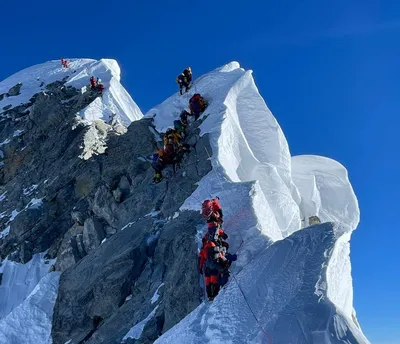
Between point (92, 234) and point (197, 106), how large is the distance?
8.26 meters

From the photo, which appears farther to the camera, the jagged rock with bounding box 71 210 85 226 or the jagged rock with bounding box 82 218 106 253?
the jagged rock with bounding box 71 210 85 226

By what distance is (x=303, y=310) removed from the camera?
9.45 m

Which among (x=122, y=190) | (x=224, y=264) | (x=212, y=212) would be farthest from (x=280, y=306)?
(x=122, y=190)

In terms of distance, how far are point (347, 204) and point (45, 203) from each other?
1545 cm

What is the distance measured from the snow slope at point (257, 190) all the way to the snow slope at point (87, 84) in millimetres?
5156

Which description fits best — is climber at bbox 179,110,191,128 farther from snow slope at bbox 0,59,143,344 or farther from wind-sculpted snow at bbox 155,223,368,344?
wind-sculpted snow at bbox 155,223,368,344

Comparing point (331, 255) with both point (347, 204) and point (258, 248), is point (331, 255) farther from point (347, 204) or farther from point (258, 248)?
point (347, 204)

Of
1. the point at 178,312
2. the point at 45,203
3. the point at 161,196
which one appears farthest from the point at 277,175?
the point at 45,203

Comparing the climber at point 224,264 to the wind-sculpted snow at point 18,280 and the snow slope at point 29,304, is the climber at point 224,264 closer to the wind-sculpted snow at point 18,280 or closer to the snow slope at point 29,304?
the snow slope at point 29,304

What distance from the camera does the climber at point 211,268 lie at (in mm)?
11703

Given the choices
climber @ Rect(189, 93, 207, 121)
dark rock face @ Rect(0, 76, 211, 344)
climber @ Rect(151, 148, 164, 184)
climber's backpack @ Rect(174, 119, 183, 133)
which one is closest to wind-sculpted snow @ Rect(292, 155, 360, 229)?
climber @ Rect(189, 93, 207, 121)

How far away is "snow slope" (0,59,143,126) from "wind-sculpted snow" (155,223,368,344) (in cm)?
1950

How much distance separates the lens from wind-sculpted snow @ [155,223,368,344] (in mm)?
9070

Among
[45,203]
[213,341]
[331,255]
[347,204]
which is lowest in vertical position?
[213,341]
